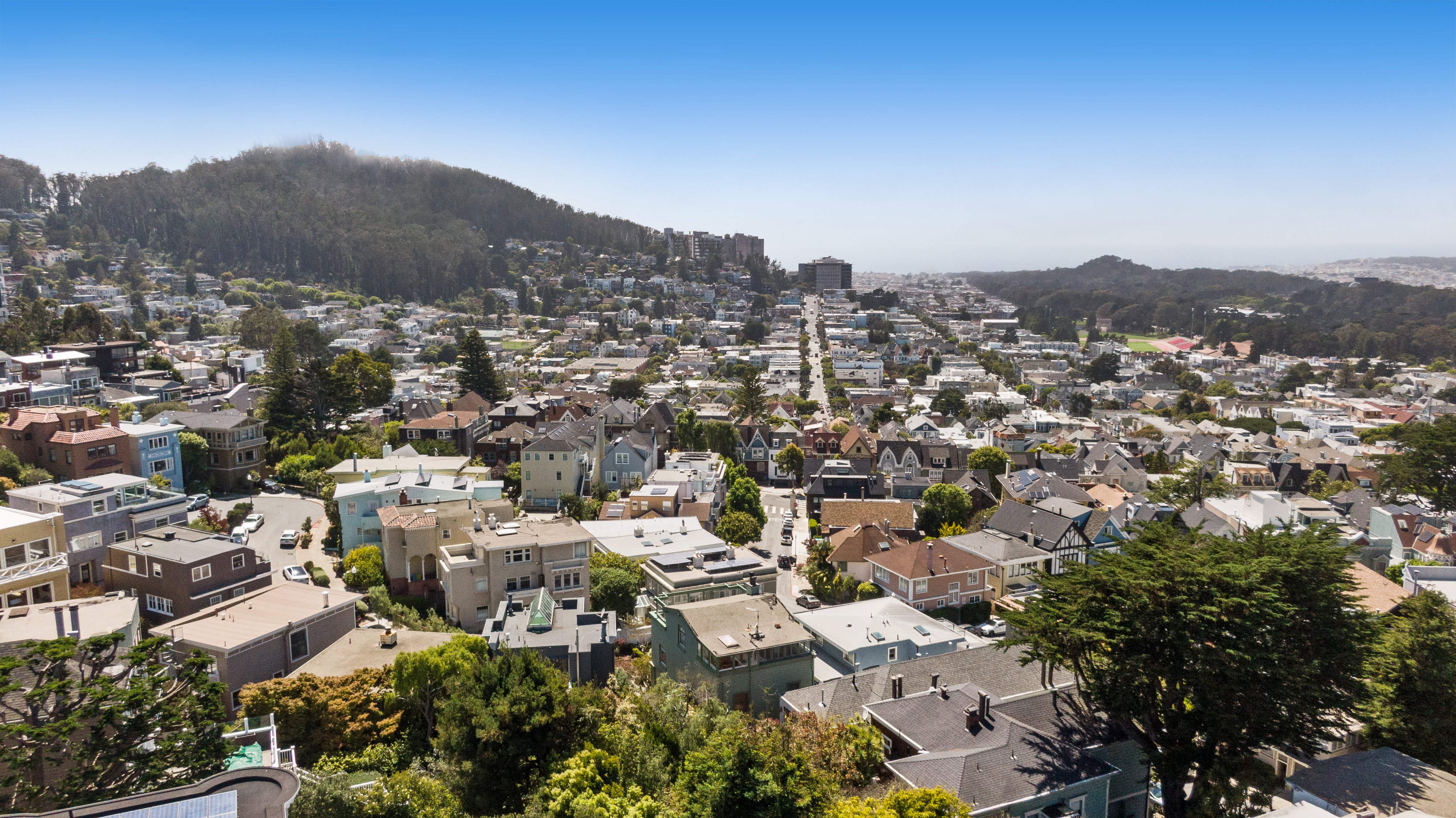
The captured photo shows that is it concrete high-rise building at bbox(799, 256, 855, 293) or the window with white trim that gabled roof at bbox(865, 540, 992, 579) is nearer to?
the window with white trim

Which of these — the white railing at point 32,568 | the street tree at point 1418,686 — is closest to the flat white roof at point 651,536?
the white railing at point 32,568

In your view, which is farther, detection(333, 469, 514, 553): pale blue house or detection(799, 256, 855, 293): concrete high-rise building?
detection(799, 256, 855, 293): concrete high-rise building

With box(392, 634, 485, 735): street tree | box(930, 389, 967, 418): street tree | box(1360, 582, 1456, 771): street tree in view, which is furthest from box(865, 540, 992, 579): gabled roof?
box(930, 389, 967, 418): street tree

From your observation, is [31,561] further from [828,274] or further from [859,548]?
[828,274]

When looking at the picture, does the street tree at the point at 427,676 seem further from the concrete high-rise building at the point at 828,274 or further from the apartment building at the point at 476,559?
the concrete high-rise building at the point at 828,274

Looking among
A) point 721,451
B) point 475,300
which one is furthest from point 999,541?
point 475,300

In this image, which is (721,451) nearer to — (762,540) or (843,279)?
(762,540)
